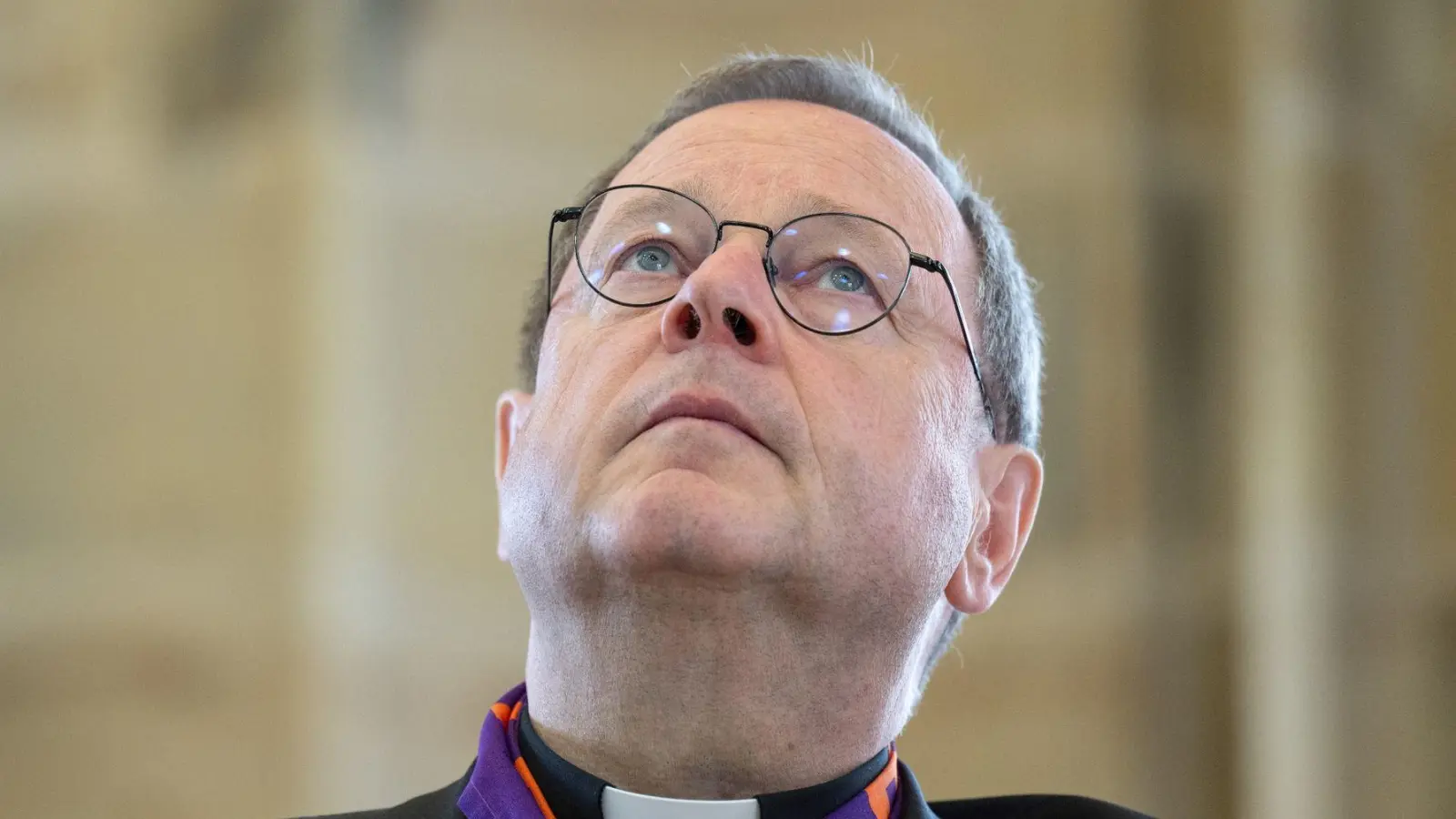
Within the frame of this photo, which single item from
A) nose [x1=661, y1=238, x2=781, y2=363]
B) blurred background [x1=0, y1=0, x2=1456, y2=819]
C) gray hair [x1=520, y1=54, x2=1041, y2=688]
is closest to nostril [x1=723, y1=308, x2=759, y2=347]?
nose [x1=661, y1=238, x2=781, y2=363]

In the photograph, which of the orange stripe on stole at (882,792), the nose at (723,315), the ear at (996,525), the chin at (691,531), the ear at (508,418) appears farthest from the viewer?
the ear at (508,418)

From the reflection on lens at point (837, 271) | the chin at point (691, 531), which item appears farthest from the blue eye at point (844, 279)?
the chin at point (691, 531)

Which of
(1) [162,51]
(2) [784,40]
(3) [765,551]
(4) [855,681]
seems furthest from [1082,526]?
(1) [162,51]

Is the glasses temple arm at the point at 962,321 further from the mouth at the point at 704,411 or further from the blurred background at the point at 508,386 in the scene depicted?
the blurred background at the point at 508,386

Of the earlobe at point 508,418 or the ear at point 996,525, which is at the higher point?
the earlobe at point 508,418

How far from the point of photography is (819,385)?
5.24 ft

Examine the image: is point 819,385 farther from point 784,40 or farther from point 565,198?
Result: point 784,40

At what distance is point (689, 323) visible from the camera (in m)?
1.59

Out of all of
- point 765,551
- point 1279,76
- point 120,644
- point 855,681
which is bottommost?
point 120,644

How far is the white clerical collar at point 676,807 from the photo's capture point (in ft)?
5.18

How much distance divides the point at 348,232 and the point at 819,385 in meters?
1.90

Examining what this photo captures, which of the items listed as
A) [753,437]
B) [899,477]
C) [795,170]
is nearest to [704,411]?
[753,437]

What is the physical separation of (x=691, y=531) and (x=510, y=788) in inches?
16.6

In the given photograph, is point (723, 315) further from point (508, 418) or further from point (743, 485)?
point (508, 418)
